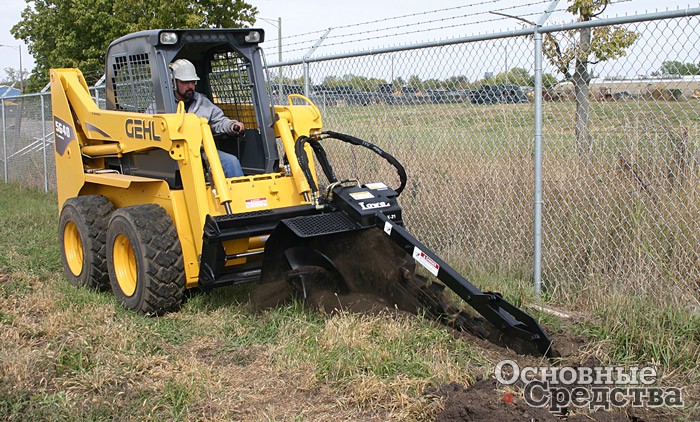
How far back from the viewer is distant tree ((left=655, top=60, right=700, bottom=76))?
4.80 metres

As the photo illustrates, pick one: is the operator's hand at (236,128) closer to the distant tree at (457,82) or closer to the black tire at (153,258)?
the black tire at (153,258)

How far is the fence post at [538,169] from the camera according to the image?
18.5 feet

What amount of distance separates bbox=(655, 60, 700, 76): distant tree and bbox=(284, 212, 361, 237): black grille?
7.72ft

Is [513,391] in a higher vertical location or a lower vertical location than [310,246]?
lower

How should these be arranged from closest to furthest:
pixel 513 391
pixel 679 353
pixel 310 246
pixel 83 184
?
pixel 513 391, pixel 679 353, pixel 310 246, pixel 83 184

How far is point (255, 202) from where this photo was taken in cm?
568

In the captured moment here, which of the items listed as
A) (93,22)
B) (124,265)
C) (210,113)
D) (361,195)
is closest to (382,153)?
(361,195)

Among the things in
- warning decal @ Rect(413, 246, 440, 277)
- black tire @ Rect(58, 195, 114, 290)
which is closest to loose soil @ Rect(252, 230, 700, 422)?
warning decal @ Rect(413, 246, 440, 277)

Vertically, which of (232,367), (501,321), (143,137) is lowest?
(232,367)

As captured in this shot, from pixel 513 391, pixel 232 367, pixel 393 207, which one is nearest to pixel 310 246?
pixel 393 207

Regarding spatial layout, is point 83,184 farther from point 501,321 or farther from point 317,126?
point 501,321

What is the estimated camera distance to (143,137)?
19.1ft

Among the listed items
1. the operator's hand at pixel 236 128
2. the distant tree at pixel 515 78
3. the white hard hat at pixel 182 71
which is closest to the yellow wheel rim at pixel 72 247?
the white hard hat at pixel 182 71

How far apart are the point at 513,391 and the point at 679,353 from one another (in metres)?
1.23
